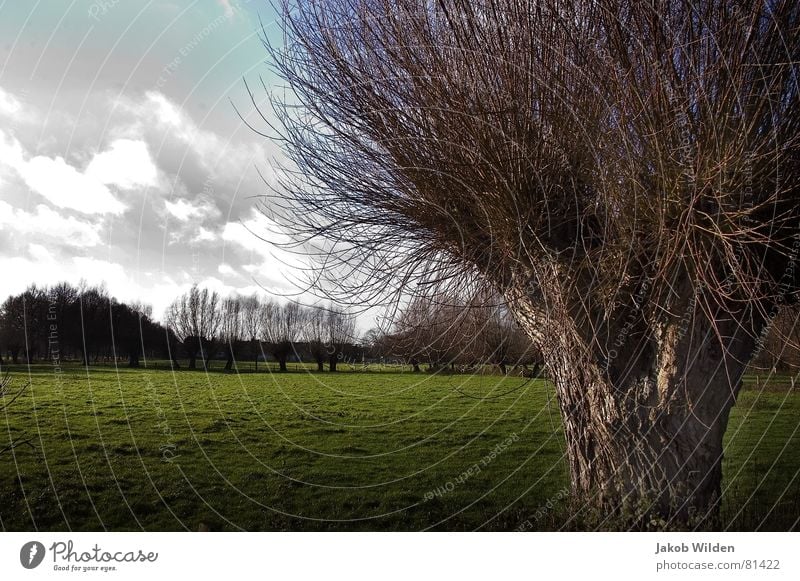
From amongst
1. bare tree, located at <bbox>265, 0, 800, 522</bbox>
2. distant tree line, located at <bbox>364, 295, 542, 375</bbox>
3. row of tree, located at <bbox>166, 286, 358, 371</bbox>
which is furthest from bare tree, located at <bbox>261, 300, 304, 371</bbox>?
bare tree, located at <bbox>265, 0, 800, 522</bbox>

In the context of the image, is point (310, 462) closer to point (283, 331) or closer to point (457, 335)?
point (283, 331)

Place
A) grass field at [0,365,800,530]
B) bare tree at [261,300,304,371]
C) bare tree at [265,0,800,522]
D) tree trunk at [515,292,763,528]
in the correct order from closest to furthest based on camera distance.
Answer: bare tree at [265,0,800,522] → tree trunk at [515,292,763,528] → grass field at [0,365,800,530] → bare tree at [261,300,304,371]

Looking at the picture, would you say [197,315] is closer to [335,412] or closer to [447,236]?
[447,236]

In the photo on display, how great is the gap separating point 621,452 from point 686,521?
626mm

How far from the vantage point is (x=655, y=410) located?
373 cm

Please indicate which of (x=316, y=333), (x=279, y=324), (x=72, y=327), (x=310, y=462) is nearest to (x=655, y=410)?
(x=316, y=333)

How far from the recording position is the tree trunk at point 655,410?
368cm

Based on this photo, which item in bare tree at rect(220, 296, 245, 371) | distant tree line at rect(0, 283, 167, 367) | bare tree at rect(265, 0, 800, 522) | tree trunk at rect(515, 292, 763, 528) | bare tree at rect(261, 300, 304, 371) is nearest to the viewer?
bare tree at rect(265, 0, 800, 522)

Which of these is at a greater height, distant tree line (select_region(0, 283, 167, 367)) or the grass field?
distant tree line (select_region(0, 283, 167, 367))

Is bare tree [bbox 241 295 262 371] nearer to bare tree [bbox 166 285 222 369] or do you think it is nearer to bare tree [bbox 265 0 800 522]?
bare tree [bbox 166 285 222 369]

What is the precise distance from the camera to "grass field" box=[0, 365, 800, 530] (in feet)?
17.4

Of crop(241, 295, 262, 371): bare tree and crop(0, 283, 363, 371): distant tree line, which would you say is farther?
crop(241, 295, 262, 371): bare tree

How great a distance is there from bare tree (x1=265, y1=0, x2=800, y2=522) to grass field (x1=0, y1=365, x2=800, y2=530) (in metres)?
0.62

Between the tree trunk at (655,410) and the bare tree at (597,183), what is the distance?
0.05 feet
